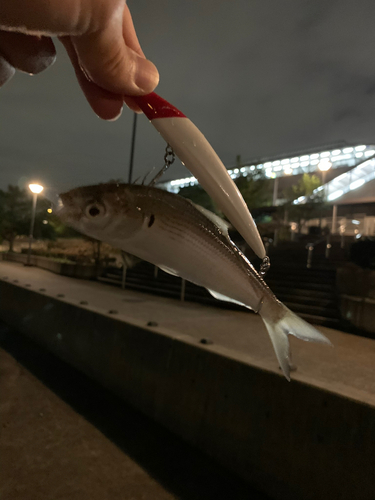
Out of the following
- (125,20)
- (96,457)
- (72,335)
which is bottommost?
(96,457)

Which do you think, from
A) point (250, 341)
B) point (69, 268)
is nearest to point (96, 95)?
point (250, 341)

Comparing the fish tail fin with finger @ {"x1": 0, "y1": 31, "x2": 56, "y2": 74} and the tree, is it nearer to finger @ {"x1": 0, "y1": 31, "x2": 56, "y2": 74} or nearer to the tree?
finger @ {"x1": 0, "y1": 31, "x2": 56, "y2": 74}

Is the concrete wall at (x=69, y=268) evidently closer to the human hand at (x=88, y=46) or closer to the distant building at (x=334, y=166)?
the human hand at (x=88, y=46)

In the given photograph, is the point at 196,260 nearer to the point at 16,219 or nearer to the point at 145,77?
the point at 145,77

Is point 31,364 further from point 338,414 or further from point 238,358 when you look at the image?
point 338,414

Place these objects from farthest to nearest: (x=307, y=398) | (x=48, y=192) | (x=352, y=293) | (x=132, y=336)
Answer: (x=352, y=293) < (x=132, y=336) < (x=307, y=398) < (x=48, y=192)

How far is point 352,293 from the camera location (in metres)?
7.79

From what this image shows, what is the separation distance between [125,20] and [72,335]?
19.1ft

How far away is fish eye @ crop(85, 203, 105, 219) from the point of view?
0.63 m

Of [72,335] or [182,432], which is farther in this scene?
[72,335]

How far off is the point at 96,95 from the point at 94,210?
66 centimetres

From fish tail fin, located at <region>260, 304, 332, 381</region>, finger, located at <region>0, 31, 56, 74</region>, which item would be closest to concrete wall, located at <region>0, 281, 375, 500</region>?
fish tail fin, located at <region>260, 304, 332, 381</region>

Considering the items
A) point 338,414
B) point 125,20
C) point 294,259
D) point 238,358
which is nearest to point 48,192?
point 125,20

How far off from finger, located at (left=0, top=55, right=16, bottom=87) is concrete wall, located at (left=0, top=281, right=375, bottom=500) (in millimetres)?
2961
